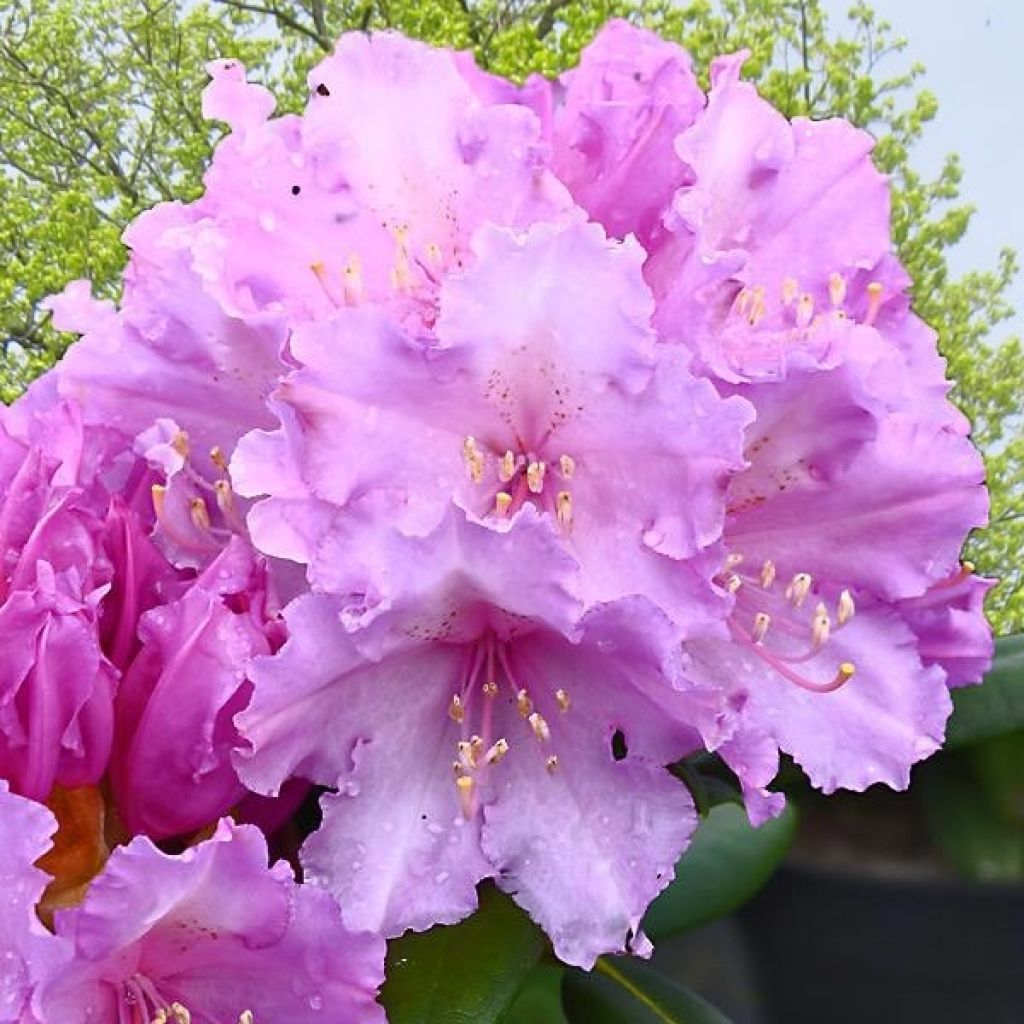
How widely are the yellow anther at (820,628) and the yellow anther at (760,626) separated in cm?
2

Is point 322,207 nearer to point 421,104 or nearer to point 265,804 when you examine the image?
point 421,104

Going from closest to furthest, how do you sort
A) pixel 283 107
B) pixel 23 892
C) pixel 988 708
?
pixel 23 892, pixel 988 708, pixel 283 107

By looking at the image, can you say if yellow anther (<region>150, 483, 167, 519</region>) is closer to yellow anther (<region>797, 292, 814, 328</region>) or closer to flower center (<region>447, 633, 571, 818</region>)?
flower center (<region>447, 633, 571, 818</region>)

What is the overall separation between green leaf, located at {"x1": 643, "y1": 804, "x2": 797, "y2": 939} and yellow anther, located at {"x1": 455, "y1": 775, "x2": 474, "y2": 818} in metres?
0.29

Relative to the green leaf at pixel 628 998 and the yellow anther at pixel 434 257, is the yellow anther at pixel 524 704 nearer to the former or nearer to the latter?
the yellow anther at pixel 434 257

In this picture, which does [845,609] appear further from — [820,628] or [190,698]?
[190,698]

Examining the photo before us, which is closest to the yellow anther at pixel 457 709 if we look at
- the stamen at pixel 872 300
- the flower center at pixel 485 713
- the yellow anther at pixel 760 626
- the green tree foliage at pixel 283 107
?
the flower center at pixel 485 713

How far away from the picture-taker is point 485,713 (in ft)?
1.98

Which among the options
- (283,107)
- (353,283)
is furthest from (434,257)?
(283,107)

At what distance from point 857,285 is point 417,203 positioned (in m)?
0.18

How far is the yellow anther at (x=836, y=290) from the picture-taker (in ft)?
2.16

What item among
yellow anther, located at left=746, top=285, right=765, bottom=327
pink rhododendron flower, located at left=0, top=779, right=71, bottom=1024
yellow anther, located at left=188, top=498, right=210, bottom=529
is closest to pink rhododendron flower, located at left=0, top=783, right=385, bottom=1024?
pink rhododendron flower, located at left=0, top=779, right=71, bottom=1024

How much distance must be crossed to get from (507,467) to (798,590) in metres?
0.11

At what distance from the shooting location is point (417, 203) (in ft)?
2.08
